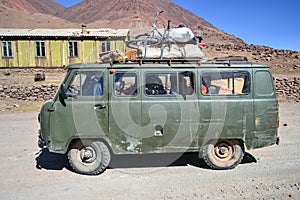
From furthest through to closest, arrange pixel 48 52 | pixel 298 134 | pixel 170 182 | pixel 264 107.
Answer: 1. pixel 48 52
2. pixel 298 134
3. pixel 264 107
4. pixel 170 182

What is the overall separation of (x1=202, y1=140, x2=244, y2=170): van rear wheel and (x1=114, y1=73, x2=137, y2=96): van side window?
6.37 ft

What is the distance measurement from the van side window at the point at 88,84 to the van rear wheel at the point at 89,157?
1.01m

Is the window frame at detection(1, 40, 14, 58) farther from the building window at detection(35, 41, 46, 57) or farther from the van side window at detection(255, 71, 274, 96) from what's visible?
the van side window at detection(255, 71, 274, 96)

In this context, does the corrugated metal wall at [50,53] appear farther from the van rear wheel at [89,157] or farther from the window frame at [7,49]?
the van rear wheel at [89,157]

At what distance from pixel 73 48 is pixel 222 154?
22434mm

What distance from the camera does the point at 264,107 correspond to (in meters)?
5.75

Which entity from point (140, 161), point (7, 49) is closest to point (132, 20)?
point (7, 49)

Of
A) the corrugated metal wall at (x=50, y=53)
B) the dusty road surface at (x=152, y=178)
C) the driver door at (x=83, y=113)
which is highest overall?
the corrugated metal wall at (x=50, y=53)

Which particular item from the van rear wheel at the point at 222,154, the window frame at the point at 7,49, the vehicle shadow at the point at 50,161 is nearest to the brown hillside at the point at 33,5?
the window frame at the point at 7,49

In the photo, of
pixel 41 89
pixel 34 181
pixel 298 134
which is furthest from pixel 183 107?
pixel 41 89

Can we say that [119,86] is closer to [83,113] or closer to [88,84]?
[88,84]

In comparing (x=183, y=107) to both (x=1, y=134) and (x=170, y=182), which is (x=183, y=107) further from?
(x=1, y=134)

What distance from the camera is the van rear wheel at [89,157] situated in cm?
559

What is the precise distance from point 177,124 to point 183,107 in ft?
1.20
